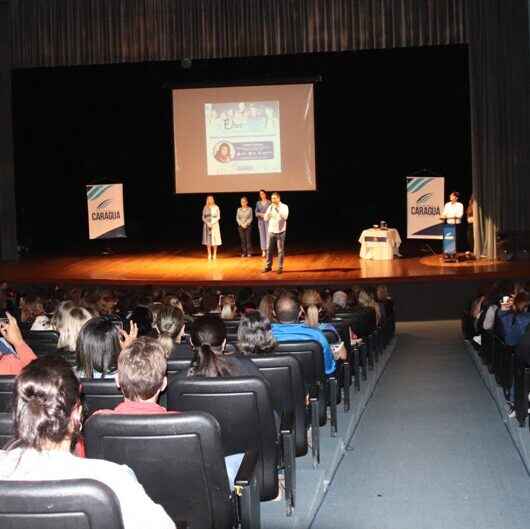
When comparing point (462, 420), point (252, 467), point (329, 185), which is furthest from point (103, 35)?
point (252, 467)

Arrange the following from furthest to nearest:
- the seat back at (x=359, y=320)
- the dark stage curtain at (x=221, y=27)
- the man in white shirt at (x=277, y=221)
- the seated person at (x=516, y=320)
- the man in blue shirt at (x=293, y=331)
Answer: the dark stage curtain at (x=221, y=27) → the man in white shirt at (x=277, y=221) → the seat back at (x=359, y=320) → the seated person at (x=516, y=320) → the man in blue shirt at (x=293, y=331)

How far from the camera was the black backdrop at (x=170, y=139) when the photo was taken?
17703mm

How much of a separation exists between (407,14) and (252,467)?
12958 millimetres

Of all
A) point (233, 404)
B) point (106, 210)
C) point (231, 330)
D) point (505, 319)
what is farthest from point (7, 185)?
point (233, 404)

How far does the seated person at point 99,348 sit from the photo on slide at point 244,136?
13.1 metres

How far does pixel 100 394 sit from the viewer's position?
3.64 metres

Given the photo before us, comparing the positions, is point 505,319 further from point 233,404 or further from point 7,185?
point 7,185

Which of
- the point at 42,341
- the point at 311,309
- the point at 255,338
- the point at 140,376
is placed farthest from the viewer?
the point at 311,309

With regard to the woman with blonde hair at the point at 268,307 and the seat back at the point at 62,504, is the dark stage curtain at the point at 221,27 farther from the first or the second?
the seat back at the point at 62,504

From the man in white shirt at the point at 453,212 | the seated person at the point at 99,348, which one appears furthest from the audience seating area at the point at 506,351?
the man in white shirt at the point at 453,212

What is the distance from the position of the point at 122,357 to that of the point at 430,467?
100.0 inches

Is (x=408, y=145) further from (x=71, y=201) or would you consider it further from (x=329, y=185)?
(x=71, y=201)

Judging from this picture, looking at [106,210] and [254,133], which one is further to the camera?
[254,133]

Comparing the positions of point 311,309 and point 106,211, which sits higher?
point 106,211
